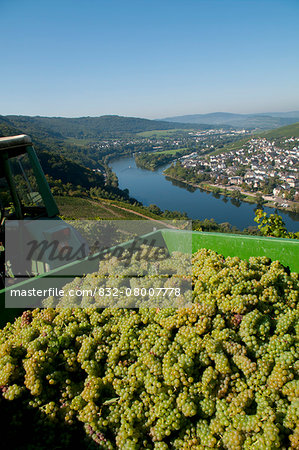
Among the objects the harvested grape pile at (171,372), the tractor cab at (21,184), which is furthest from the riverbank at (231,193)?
the harvested grape pile at (171,372)

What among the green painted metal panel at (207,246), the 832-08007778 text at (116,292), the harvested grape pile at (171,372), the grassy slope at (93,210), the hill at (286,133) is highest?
the hill at (286,133)

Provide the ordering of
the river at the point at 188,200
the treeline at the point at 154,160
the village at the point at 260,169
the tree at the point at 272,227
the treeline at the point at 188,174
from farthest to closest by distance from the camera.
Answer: the treeline at the point at 154,160 < the treeline at the point at 188,174 < the village at the point at 260,169 < the river at the point at 188,200 < the tree at the point at 272,227

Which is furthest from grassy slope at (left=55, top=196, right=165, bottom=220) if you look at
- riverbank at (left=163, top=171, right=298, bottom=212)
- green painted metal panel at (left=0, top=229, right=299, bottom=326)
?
riverbank at (left=163, top=171, right=298, bottom=212)

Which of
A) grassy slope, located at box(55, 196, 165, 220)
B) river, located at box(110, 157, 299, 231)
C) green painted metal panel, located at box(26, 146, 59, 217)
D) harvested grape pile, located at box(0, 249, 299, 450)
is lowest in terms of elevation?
river, located at box(110, 157, 299, 231)

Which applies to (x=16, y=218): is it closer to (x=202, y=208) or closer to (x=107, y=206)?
(x=107, y=206)

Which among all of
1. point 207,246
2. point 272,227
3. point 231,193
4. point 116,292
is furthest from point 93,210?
point 231,193

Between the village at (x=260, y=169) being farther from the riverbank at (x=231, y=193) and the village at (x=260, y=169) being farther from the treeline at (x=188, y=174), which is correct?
the treeline at (x=188, y=174)

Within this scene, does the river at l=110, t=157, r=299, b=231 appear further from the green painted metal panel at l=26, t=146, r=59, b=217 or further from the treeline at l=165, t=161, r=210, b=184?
the green painted metal panel at l=26, t=146, r=59, b=217
